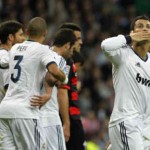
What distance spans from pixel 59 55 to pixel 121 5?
12591 mm

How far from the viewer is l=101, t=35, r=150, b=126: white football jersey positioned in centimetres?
1015

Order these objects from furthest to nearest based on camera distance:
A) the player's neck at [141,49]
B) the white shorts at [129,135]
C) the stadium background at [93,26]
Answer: the stadium background at [93,26] → the player's neck at [141,49] → the white shorts at [129,135]

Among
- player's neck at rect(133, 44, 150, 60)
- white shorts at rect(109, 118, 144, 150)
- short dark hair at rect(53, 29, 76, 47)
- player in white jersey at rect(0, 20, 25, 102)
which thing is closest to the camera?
white shorts at rect(109, 118, 144, 150)

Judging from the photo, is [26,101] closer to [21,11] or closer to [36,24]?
[36,24]

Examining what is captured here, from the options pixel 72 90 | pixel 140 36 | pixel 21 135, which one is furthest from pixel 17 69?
pixel 140 36

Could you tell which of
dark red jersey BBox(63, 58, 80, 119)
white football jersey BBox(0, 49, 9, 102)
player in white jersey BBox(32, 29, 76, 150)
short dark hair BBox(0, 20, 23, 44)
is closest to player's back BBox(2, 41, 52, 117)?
white football jersey BBox(0, 49, 9, 102)

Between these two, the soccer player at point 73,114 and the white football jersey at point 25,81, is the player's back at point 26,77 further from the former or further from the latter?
the soccer player at point 73,114

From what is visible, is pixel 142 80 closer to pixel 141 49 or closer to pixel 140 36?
pixel 141 49

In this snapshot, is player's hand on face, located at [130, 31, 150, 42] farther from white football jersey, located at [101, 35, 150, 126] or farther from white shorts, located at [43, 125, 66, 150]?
white shorts, located at [43, 125, 66, 150]

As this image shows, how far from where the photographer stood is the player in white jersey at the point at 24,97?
33.4ft

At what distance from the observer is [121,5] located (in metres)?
23.1

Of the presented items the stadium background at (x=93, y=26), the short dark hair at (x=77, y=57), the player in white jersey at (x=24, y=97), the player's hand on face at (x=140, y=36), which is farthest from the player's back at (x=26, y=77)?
the stadium background at (x=93, y=26)

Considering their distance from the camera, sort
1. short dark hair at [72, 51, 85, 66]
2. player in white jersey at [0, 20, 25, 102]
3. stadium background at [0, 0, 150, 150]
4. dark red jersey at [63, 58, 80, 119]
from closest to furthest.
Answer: player in white jersey at [0, 20, 25, 102], dark red jersey at [63, 58, 80, 119], short dark hair at [72, 51, 85, 66], stadium background at [0, 0, 150, 150]

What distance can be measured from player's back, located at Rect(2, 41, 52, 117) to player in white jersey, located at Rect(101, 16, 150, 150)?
79cm
